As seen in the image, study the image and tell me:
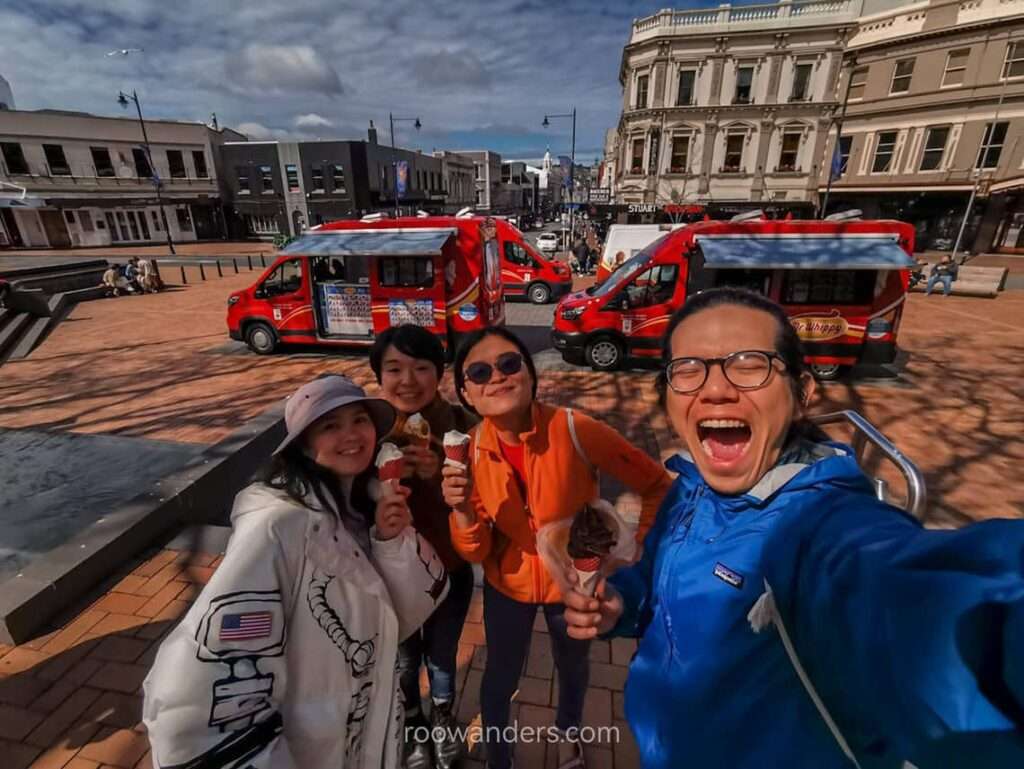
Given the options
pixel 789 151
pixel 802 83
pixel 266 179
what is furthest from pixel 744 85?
pixel 266 179

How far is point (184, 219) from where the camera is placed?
3847 cm

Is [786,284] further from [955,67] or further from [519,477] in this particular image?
[955,67]

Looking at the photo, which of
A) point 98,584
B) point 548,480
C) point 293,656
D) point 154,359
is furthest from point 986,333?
point 154,359

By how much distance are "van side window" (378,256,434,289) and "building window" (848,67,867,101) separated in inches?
1247

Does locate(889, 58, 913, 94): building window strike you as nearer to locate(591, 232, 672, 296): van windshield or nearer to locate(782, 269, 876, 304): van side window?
locate(782, 269, 876, 304): van side window

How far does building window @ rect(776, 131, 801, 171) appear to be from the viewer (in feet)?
86.3

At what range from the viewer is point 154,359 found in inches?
383

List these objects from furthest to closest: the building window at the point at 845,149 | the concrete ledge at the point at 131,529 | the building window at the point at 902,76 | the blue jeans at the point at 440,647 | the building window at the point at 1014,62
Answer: the building window at the point at 845,149 → the building window at the point at 902,76 → the building window at the point at 1014,62 → the concrete ledge at the point at 131,529 → the blue jeans at the point at 440,647

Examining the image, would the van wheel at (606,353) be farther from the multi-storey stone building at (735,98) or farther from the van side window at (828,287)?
the multi-storey stone building at (735,98)

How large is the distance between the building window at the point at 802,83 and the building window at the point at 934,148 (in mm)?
6828

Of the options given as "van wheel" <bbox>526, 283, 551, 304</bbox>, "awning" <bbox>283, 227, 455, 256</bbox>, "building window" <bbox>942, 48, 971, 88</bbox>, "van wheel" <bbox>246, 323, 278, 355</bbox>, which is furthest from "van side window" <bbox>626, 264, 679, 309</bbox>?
"building window" <bbox>942, 48, 971, 88</bbox>

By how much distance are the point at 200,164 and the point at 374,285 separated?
40498mm

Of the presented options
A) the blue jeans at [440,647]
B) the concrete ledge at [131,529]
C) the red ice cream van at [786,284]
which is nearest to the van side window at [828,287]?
the red ice cream van at [786,284]

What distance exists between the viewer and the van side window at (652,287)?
27.2 feet
